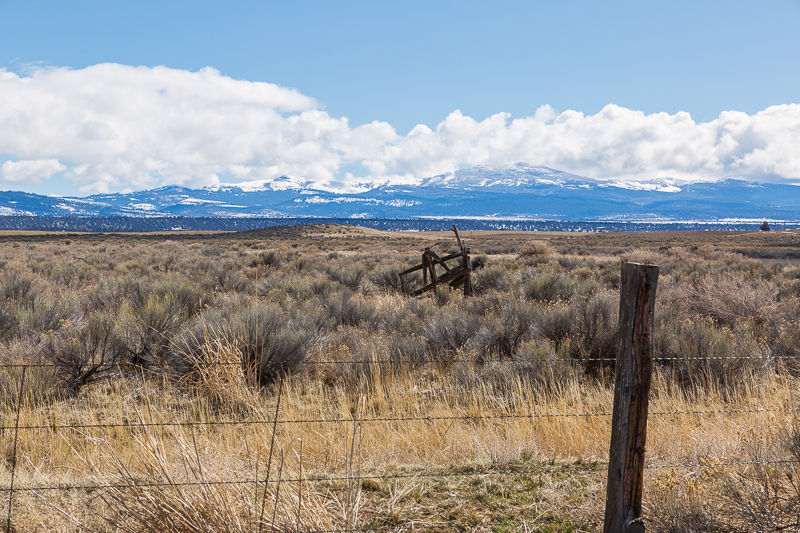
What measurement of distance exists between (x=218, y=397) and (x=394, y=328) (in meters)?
4.09

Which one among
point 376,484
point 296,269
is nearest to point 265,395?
point 376,484

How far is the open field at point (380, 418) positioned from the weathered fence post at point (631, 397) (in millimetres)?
662

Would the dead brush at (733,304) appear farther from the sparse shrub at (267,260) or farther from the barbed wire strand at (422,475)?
the sparse shrub at (267,260)

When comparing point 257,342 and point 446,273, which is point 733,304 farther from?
point 257,342

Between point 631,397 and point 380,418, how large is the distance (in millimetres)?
2735

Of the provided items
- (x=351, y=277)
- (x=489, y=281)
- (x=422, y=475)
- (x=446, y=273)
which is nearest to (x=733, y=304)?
(x=446, y=273)

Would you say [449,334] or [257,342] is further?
[449,334]

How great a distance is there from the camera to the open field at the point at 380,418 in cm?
334

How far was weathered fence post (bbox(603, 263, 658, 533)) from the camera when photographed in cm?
278

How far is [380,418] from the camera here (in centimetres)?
499

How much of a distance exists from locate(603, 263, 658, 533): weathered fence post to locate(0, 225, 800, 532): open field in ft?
2.17

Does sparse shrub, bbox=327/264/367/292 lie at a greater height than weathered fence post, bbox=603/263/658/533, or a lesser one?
lesser

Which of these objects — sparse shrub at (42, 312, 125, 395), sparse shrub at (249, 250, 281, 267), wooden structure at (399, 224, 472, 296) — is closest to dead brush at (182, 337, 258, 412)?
sparse shrub at (42, 312, 125, 395)

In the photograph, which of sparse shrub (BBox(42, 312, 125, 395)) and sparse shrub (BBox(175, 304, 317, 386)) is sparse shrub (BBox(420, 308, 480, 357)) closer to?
sparse shrub (BBox(175, 304, 317, 386))
